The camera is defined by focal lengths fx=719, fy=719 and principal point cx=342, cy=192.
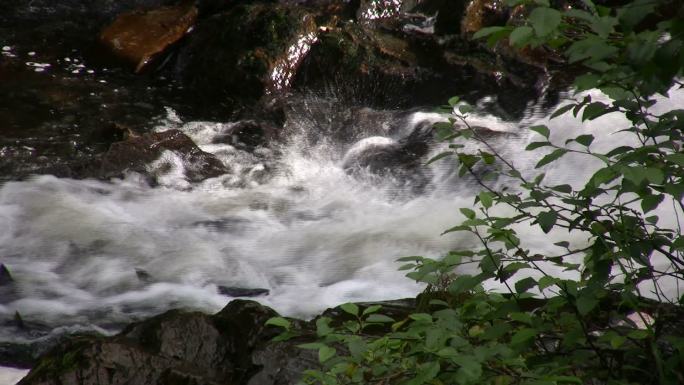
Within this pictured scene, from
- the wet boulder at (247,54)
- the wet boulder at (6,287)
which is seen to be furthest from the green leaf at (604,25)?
the wet boulder at (247,54)

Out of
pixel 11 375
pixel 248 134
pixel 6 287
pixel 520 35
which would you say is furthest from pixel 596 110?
pixel 248 134

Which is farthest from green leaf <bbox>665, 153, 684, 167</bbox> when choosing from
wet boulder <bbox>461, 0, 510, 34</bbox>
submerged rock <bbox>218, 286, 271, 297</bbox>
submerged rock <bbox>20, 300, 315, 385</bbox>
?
wet boulder <bbox>461, 0, 510, 34</bbox>

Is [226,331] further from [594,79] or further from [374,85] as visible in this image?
[374,85]

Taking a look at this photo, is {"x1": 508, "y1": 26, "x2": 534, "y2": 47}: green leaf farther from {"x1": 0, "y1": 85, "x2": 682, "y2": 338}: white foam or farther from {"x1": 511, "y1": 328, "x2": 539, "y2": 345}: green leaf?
{"x1": 0, "y1": 85, "x2": 682, "y2": 338}: white foam

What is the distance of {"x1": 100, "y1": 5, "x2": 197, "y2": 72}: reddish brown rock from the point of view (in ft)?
26.3

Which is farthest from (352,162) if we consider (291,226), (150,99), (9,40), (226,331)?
Result: (9,40)

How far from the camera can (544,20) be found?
1.24 meters

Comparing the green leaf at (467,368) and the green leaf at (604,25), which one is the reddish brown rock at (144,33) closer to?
the green leaf at (467,368)

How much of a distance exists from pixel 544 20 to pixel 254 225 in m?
4.38

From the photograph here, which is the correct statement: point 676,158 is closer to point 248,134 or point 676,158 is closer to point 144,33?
point 248,134

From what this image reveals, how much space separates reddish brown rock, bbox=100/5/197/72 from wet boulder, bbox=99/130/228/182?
7.10 ft

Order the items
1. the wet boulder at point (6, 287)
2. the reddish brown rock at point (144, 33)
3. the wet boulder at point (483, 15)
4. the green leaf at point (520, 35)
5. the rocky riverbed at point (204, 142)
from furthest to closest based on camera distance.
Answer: the reddish brown rock at point (144, 33) < the wet boulder at point (483, 15) < the wet boulder at point (6, 287) < the rocky riverbed at point (204, 142) < the green leaf at point (520, 35)

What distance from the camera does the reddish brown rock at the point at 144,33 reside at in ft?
26.3

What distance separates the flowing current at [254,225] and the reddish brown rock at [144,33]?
143 centimetres
